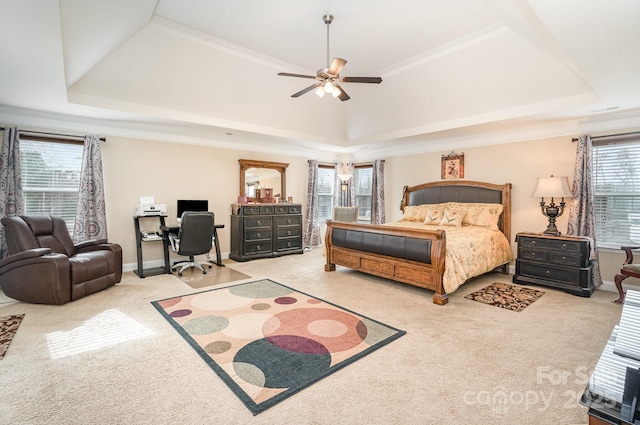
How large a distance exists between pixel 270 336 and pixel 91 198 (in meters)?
3.97

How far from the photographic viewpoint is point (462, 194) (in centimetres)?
580

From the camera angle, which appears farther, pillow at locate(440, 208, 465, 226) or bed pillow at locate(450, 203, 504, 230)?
pillow at locate(440, 208, 465, 226)

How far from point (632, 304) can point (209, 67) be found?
4880 millimetres

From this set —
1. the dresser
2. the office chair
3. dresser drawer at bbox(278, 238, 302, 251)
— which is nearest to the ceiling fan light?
the office chair

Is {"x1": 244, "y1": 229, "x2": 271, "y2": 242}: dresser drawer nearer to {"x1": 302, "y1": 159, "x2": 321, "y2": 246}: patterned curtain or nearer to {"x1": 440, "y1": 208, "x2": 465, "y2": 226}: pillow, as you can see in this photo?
{"x1": 302, "y1": 159, "x2": 321, "y2": 246}: patterned curtain

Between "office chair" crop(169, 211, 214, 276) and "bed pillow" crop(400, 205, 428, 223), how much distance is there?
3683mm

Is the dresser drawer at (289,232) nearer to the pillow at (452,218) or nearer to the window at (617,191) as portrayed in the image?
the pillow at (452,218)

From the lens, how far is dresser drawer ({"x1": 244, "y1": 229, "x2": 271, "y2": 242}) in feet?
20.0

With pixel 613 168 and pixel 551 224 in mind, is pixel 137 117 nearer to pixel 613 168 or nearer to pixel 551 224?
pixel 551 224

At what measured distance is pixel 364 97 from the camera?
565cm

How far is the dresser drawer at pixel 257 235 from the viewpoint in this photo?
20.0ft

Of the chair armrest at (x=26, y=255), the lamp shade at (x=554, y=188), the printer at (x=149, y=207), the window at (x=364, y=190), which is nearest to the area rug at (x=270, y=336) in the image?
the chair armrest at (x=26, y=255)

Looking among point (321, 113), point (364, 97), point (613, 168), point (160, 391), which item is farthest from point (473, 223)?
point (160, 391)

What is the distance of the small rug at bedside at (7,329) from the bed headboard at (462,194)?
20.2 feet
